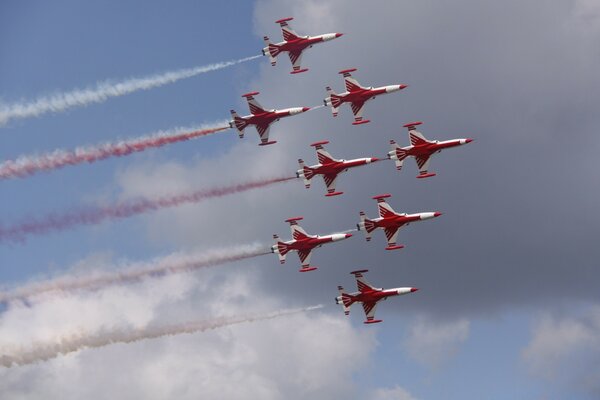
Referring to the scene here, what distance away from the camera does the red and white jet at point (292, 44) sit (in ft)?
568

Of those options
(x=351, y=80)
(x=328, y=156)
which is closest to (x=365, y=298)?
(x=328, y=156)

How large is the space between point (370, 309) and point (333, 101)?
1162 inches

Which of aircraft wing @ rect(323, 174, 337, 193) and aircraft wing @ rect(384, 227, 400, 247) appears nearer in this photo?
aircraft wing @ rect(384, 227, 400, 247)

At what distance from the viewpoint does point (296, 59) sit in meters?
176

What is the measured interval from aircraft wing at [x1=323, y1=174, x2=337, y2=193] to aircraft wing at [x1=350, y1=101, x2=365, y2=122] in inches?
402

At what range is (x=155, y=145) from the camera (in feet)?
544

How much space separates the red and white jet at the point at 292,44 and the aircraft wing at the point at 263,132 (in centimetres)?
899

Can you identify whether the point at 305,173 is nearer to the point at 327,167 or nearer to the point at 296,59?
the point at 327,167

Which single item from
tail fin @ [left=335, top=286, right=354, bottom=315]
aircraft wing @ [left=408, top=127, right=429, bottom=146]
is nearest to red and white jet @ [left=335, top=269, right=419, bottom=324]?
tail fin @ [left=335, top=286, right=354, bottom=315]

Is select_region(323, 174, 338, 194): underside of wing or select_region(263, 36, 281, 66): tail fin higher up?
select_region(263, 36, 281, 66): tail fin

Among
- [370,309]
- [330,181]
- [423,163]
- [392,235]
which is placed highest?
[330,181]

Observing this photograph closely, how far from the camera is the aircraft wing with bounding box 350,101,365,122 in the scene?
17838 cm

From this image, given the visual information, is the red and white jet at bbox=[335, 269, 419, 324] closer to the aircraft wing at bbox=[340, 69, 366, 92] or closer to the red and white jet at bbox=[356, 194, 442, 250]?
the red and white jet at bbox=[356, 194, 442, 250]

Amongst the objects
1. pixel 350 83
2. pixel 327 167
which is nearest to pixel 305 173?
pixel 327 167
